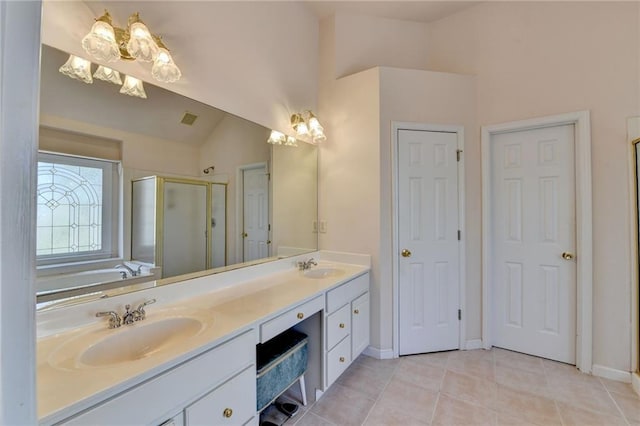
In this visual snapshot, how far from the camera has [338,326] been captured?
1.88 metres

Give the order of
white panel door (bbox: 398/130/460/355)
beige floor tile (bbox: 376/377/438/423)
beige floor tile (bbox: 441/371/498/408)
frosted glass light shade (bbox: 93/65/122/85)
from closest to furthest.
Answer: frosted glass light shade (bbox: 93/65/122/85) < beige floor tile (bbox: 376/377/438/423) < beige floor tile (bbox: 441/371/498/408) < white panel door (bbox: 398/130/460/355)

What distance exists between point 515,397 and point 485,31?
3.06 meters

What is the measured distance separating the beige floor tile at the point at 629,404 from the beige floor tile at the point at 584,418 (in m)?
0.08

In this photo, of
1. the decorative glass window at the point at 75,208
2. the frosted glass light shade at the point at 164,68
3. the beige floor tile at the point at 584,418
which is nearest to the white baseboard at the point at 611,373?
the beige floor tile at the point at 584,418

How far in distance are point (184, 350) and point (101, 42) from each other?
1.34 m

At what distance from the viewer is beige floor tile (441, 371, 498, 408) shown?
71.2 inches

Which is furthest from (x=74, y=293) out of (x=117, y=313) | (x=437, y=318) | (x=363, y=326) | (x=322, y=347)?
(x=437, y=318)

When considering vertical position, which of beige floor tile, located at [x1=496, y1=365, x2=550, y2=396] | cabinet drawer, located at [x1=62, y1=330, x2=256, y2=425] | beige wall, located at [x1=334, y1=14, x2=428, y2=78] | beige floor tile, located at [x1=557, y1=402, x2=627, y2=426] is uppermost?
beige wall, located at [x1=334, y1=14, x2=428, y2=78]

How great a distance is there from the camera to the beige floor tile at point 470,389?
1809 mm

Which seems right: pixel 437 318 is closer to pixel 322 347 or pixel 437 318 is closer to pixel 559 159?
pixel 322 347

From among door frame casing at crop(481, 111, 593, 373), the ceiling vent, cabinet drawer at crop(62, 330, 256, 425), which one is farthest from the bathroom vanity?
door frame casing at crop(481, 111, 593, 373)

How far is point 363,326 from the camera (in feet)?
7.30

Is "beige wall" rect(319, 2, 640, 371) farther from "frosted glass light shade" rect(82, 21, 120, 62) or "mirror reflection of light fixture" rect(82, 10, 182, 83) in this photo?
"frosted glass light shade" rect(82, 21, 120, 62)

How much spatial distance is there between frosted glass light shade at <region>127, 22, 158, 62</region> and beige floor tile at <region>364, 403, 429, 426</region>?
7.74 feet
